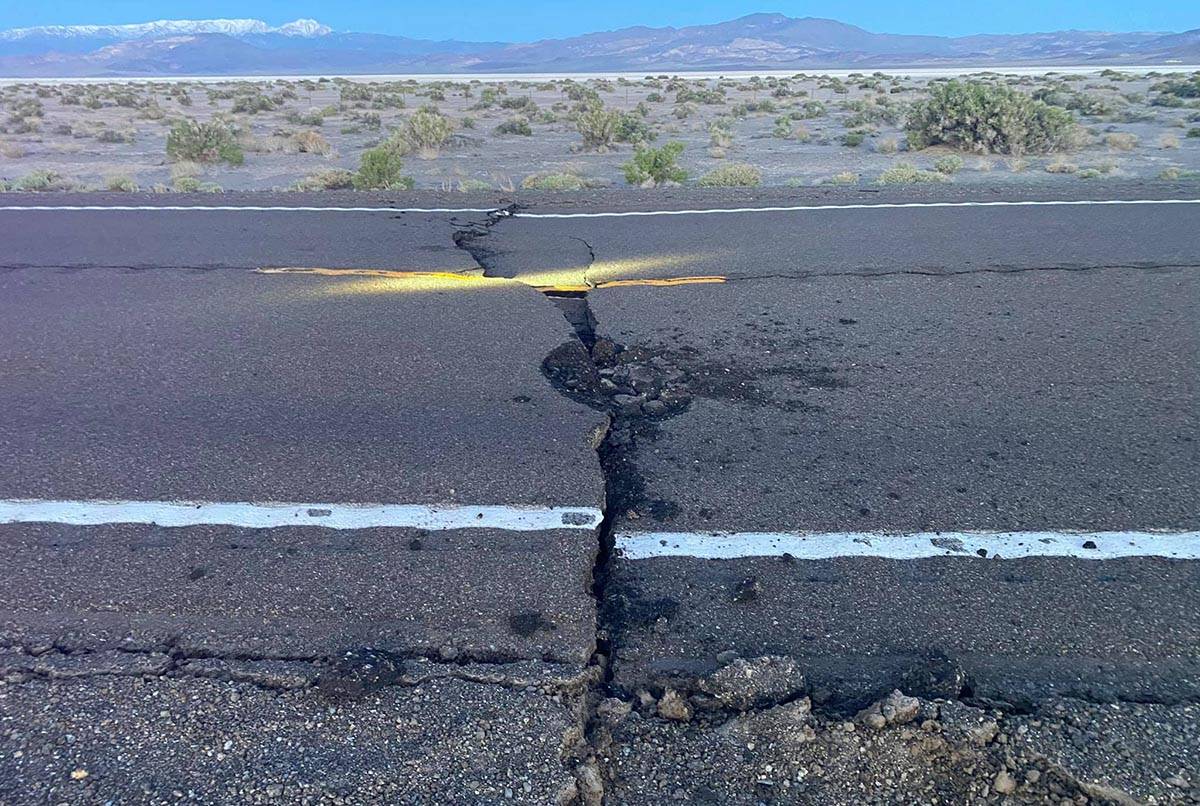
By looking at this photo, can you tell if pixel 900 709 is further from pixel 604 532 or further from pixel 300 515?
pixel 300 515

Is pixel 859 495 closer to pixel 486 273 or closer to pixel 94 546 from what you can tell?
pixel 94 546

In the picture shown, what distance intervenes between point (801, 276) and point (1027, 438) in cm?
289

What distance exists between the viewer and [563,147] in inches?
883

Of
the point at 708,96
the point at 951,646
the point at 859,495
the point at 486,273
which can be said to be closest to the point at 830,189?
the point at 486,273

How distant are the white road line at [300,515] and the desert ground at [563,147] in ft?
32.2

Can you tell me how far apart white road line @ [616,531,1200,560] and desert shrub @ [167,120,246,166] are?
18.1m

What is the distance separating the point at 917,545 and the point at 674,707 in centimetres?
133

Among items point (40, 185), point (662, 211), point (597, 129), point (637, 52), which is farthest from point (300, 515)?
point (637, 52)

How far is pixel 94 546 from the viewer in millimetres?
3572

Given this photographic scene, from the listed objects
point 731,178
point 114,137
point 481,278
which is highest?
point 481,278

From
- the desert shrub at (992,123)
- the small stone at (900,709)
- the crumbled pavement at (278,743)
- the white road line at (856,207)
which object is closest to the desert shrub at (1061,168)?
the desert shrub at (992,123)

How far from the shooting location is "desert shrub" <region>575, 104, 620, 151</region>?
851 inches

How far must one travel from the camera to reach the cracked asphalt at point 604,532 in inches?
101

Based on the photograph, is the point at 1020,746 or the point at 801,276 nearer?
the point at 1020,746
